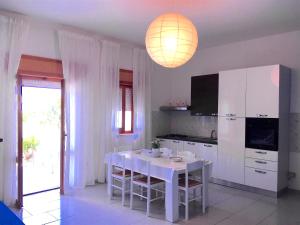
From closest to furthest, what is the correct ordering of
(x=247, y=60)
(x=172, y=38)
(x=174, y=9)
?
(x=172, y=38) → (x=174, y=9) → (x=247, y=60)

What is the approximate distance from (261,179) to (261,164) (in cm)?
25

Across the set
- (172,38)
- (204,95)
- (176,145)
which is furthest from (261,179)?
(172,38)

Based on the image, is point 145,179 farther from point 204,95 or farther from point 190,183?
point 204,95

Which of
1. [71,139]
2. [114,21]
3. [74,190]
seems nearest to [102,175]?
[74,190]

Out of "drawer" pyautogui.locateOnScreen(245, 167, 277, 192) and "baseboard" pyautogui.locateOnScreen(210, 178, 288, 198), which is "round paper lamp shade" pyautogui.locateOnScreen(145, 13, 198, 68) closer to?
"drawer" pyautogui.locateOnScreen(245, 167, 277, 192)

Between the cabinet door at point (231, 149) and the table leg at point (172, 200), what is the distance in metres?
1.72

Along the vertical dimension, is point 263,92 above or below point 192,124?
above

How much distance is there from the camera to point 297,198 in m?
3.98

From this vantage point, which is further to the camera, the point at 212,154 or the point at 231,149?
the point at 212,154

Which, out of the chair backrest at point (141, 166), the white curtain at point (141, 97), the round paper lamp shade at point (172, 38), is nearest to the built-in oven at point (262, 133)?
the chair backrest at point (141, 166)

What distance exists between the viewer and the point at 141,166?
3451 mm

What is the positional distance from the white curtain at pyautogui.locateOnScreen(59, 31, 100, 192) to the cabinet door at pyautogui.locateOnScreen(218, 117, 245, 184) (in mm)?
2310

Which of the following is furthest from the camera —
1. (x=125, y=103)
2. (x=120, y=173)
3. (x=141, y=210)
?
(x=125, y=103)

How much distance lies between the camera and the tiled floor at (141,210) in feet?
10.3
